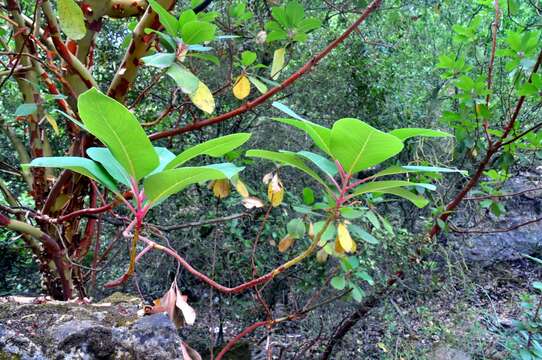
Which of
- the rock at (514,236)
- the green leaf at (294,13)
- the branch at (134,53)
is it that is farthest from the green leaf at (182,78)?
the rock at (514,236)

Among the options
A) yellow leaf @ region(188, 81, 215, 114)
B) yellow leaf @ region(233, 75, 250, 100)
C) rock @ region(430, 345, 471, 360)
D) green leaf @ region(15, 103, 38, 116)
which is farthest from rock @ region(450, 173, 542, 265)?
green leaf @ region(15, 103, 38, 116)

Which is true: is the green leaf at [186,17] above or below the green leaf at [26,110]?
above

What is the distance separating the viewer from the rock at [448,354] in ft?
6.22

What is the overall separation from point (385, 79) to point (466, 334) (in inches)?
52.5

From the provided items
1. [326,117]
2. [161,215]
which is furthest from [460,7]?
[161,215]

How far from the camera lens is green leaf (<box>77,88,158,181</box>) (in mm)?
388

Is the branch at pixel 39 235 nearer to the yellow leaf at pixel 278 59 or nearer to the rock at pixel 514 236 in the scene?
the yellow leaf at pixel 278 59

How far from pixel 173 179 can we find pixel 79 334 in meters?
0.28

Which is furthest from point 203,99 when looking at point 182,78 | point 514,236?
point 514,236

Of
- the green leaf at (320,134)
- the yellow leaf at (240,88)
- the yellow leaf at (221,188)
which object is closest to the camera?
the green leaf at (320,134)

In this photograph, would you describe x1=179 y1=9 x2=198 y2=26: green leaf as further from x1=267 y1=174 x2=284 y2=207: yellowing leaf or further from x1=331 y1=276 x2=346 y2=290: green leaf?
x1=331 y1=276 x2=346 y2=290: green leaf

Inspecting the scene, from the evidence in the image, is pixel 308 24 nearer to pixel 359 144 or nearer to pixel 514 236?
pixel 359 144

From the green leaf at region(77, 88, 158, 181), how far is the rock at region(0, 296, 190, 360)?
Result: 0.27 meters

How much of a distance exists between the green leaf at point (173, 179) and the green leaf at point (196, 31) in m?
0.38
